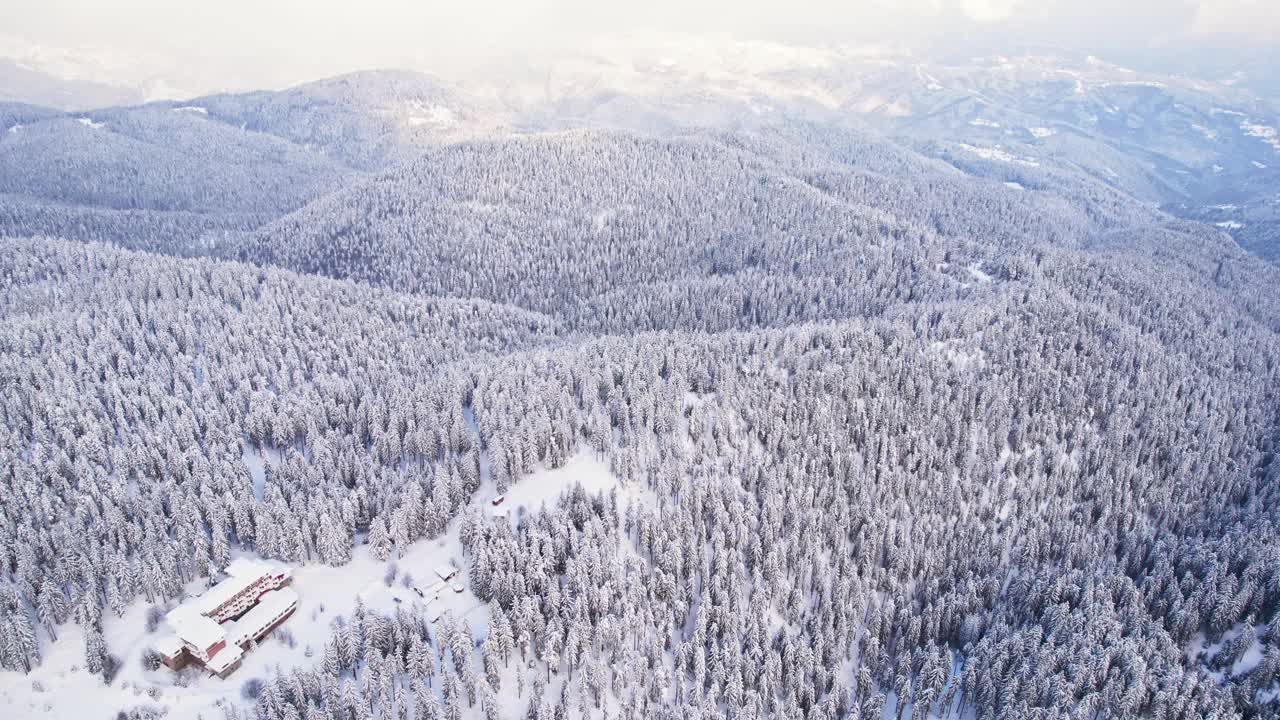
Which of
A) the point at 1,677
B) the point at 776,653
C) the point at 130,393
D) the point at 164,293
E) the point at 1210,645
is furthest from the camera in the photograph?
the point at 164,293

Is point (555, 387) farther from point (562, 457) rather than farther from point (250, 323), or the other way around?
point (250, 323)

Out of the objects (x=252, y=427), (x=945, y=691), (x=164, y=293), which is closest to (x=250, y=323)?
(x=164, y=293)

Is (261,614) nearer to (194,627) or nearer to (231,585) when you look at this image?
(231,585)

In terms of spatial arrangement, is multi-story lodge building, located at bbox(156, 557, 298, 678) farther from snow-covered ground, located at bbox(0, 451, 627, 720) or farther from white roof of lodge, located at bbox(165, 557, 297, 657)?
snow-covered ground, located at bbox(0, 451, 627, 720)

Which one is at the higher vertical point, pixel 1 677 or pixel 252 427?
pixel 252 427

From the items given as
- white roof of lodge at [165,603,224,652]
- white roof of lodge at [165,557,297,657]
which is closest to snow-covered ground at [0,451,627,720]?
white roof of lodge at [165,557,297,657]

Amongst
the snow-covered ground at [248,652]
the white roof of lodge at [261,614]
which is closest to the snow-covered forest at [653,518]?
the snow-covered ground at [248,652]

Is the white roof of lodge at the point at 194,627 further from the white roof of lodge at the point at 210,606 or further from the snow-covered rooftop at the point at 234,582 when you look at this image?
the snow-covered rooftop at the point at 234,582
